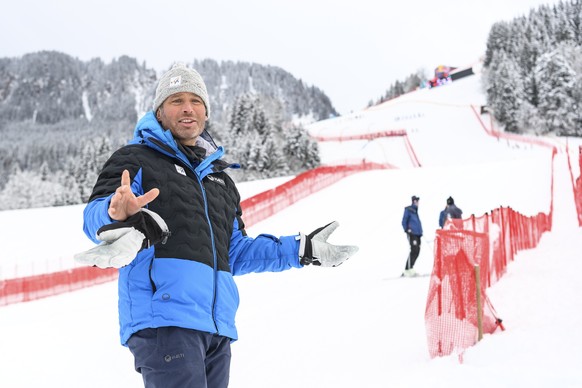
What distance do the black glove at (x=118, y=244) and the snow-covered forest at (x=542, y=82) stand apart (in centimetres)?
5902

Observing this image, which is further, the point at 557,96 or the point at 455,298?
the point at 557,96

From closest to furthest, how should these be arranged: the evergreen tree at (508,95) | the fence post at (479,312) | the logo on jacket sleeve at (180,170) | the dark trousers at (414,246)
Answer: the logo on jacket sleeve at (180,170)
the fence post at (479,312)
the dark trousers at (414,246)
the evergreen tree at (508,95)

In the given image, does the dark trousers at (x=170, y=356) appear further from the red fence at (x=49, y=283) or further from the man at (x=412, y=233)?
the red fence at (x=49, y=283)

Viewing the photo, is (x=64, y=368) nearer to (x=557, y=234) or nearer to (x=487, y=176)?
(x=557, y=234)

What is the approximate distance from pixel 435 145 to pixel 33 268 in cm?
4718

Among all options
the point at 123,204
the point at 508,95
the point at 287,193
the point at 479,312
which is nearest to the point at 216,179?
the point at 123,204

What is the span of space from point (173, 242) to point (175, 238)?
0.06 ft

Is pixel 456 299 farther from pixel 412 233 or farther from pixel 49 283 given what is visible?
pixel 49 283

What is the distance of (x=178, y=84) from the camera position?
9.00 ft

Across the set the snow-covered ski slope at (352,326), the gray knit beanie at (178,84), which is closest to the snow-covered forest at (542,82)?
the snow-covered ski slope at (352,326)

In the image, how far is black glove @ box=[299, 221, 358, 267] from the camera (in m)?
2.79

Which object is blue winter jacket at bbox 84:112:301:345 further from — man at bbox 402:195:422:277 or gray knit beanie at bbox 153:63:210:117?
man at bbox 402:195:422:277

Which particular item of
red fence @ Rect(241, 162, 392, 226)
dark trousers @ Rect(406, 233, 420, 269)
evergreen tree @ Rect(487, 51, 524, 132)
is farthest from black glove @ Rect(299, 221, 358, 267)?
evergreen tree @ Rect(487, 51, 524, 132)

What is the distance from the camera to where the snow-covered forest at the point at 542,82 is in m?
54.5
